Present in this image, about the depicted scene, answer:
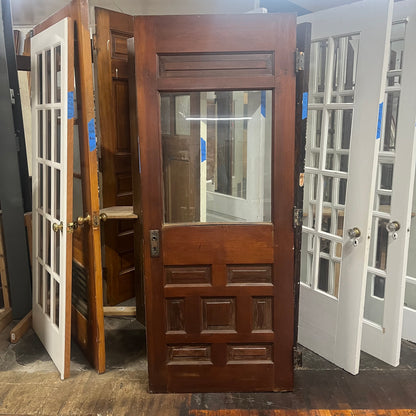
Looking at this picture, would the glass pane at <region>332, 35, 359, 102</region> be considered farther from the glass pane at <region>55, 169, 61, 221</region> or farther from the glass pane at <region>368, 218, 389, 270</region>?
the glass pane at <region>55, 169, 61, 221</region>

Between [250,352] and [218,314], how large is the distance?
0.27m

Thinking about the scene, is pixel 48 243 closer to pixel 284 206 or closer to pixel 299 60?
pixel 284 206

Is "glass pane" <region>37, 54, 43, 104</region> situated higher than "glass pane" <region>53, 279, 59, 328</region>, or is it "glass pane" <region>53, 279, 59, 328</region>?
"glass pane" <region>37, 54, 43, 104</region>


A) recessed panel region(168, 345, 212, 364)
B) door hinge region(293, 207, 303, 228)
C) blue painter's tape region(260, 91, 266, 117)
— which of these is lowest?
recessed panel region(168, 345, 212, 364)

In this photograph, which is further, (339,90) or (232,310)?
(339,90)

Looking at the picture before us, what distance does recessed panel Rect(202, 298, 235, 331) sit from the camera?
92.0 inches

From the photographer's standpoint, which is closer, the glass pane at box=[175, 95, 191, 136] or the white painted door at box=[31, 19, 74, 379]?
the glass pane at box=[175, 95, 191, 136]

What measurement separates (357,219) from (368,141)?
427mm

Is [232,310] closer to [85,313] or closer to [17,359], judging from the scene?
[85,313]

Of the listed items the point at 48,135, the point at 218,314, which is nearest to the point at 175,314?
the point at 218,314

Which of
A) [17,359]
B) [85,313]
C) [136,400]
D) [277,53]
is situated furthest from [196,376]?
[277,53]

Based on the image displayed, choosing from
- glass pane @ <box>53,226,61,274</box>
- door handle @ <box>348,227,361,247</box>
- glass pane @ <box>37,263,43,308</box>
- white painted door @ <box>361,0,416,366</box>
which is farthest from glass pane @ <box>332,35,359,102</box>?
glass pane @ <box>37,263,43,308</box>

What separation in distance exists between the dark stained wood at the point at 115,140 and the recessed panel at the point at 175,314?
128 centimetres

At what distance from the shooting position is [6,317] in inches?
127
